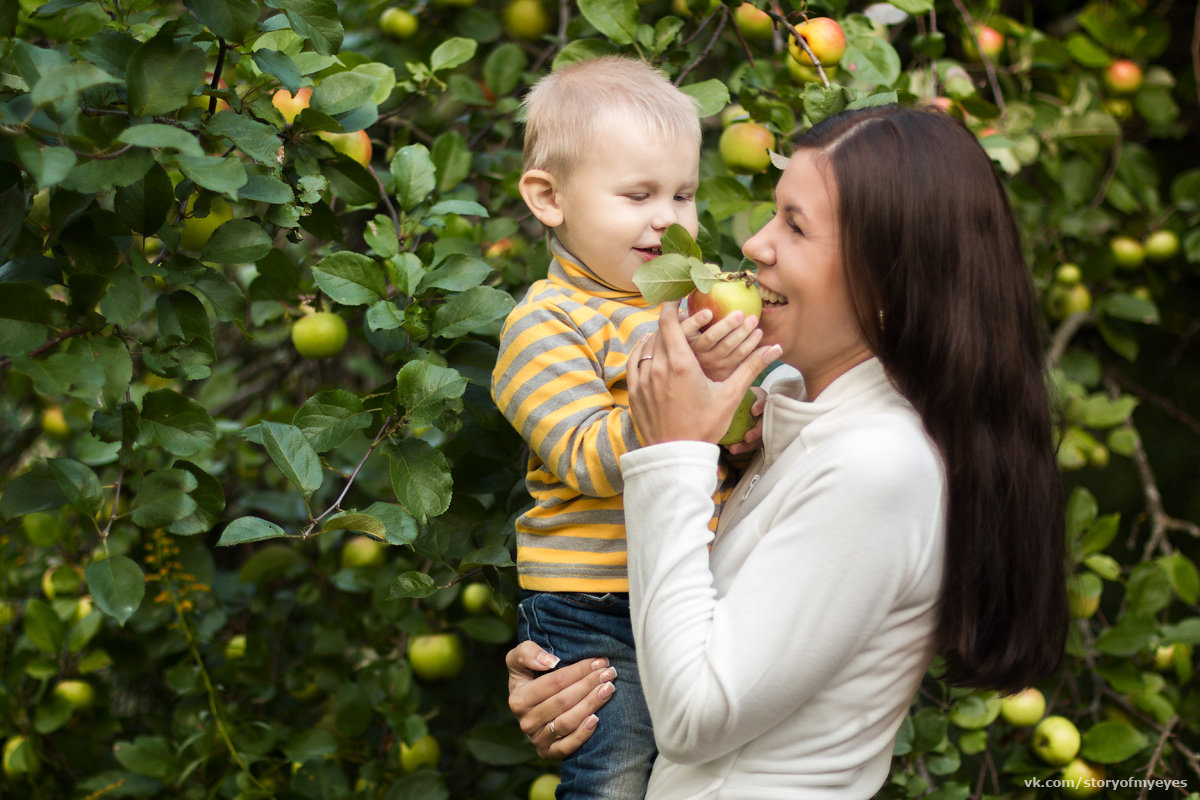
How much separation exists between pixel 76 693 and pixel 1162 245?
2512mm

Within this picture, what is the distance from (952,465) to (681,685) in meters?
0.34

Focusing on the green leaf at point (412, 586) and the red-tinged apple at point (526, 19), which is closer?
the green leaf at point (412, 586)

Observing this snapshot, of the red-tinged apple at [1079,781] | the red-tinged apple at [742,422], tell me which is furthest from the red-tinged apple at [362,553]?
the red-tinged apple at [1079,781]

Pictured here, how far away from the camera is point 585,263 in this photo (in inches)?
48.8

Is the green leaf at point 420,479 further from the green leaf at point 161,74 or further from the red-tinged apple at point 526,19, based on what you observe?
the red-tinged apple at point 526,19

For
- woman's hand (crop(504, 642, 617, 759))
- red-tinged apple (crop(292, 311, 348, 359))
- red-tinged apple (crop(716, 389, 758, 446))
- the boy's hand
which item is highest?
the boy's hand

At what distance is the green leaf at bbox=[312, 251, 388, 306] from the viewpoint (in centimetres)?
121

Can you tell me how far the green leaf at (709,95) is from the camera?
1.39 meters

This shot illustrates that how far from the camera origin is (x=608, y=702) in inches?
44.8

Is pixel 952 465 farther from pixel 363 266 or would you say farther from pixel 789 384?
pixel 363 266

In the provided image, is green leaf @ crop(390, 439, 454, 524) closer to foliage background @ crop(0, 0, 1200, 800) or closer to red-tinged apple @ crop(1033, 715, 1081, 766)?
foliage background @ crop(0, 0, 1200, 800)

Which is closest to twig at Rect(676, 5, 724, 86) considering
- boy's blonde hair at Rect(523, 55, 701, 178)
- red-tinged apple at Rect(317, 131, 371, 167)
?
boy's blonde hair at Rect(523, 55, 701, 178)

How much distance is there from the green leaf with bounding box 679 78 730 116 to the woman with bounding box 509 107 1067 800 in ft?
1.21

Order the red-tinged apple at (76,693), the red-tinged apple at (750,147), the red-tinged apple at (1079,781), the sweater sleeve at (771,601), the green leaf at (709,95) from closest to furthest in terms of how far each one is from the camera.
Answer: the sweater sleeve at (771,601)
the green leaf at (709,95)
the red-tinged apple at (750,147)
the red-tinged apple at (1079,781)
the red-tinged apple at (76,693)
